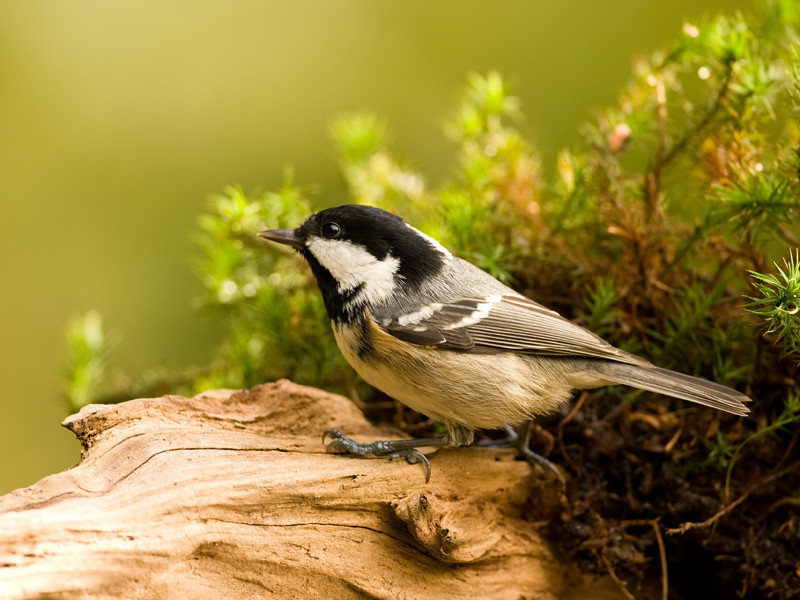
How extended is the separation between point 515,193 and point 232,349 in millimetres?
1053

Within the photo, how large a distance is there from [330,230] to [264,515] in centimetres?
78

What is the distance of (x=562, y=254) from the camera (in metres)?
2.05

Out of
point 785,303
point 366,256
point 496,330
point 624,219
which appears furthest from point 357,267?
point 785,303

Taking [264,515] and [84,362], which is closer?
[264,515]

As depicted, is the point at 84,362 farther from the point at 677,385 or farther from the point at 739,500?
the point at 739,500

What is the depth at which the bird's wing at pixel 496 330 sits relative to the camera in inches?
69.0

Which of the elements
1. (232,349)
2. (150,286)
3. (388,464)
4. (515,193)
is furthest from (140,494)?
(150,286)

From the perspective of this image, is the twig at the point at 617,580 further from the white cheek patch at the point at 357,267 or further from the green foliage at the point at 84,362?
the green foliage at the point at 84,362

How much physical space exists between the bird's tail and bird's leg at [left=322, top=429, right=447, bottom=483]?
486 mm

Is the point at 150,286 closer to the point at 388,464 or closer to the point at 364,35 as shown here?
the point at 364,35

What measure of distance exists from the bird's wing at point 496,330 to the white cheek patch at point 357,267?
0.36 ft

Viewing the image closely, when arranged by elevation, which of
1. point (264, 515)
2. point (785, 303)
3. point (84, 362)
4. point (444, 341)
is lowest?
point (264, 515)

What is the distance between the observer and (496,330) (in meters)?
1.80

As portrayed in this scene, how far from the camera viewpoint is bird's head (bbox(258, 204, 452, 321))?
186cm
